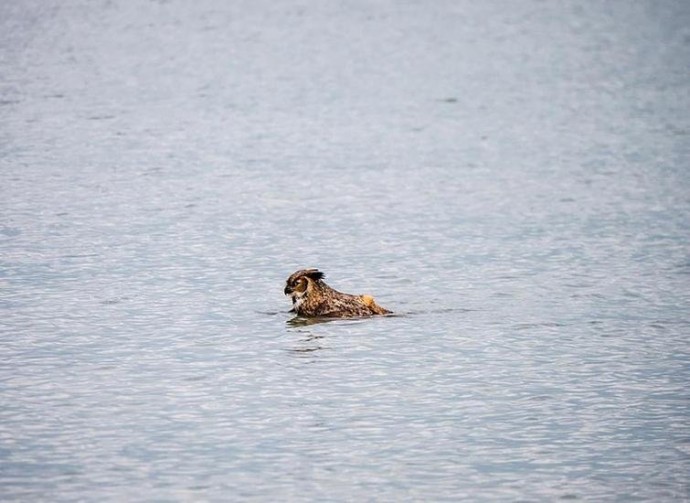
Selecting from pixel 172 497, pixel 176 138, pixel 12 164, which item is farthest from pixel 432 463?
pixel 176 138

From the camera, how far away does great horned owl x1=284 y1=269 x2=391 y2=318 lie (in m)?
16.1

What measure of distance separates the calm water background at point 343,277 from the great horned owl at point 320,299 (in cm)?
30

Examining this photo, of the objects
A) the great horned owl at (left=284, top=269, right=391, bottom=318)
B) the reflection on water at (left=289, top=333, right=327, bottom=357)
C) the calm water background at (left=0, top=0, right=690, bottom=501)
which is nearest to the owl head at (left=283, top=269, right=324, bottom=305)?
the great horned owl at (left=284, top=269, right=391, bottom=318)

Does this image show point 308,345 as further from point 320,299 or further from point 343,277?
point 343,277

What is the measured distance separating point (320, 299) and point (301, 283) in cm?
34

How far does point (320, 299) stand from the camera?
1622 centimetres

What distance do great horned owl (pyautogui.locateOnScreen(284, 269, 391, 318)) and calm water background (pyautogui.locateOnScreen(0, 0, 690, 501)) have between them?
303 millimetres

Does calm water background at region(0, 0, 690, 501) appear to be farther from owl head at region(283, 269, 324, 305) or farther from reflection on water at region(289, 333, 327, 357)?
owl head at region(283, 269, 324, 305)

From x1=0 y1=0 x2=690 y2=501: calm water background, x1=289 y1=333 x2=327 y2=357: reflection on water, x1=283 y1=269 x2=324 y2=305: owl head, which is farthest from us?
x1=283 y1=269 x2=324 y2=305: owl head

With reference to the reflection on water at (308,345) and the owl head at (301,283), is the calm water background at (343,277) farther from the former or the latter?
the owl head at (301,283)

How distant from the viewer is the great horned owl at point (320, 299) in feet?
52.8

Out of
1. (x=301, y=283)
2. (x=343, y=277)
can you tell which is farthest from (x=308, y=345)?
(x=343, y=277)

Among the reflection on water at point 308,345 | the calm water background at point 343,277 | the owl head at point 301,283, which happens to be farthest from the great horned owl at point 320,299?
the reflection on water at point 308,345

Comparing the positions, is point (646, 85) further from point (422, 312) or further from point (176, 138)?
point (422, 312)
